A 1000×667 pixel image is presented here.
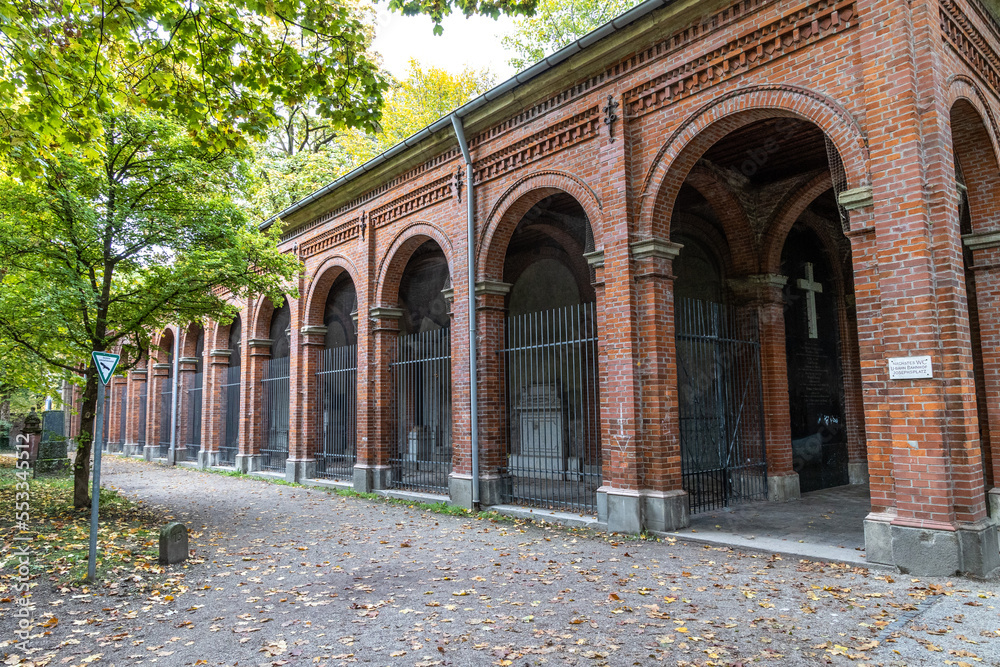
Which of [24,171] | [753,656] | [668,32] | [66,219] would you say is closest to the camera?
[753,656]

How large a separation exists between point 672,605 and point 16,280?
8.97m

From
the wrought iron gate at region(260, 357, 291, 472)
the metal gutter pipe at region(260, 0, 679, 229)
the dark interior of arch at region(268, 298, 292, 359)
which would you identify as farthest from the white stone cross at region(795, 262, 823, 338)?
the dark interior of arch at region(268, 298, 292, 359)

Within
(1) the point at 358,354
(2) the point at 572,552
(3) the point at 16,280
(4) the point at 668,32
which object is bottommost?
(2) the point at 572,552

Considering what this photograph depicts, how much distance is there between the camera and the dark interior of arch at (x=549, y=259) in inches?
506

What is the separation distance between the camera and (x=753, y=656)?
158 inches

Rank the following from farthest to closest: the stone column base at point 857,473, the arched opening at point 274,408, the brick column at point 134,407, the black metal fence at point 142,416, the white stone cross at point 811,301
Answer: the brick column at point 134,407 < the black metal fence at point 142,416 < the arched opening at point 274,408 < the stone column base at point 857,473 < the white stone cross at point 811,301

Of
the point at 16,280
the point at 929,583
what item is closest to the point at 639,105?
the point at 929,583

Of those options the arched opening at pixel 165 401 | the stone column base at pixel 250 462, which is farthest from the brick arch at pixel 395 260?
the arched opening at pixel 165 401

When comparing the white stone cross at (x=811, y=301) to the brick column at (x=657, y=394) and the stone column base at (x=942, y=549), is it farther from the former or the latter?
the stone column base at (x=942, y=549)

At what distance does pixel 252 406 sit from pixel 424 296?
514 centimetres

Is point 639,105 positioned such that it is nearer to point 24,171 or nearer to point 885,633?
point 885,633

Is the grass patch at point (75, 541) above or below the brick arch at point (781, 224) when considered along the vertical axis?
below

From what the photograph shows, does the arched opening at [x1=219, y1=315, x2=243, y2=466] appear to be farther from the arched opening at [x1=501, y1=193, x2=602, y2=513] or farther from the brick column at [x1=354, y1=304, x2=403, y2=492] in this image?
the arched opening at [x1=501, y1=193, x2=602, y2=513]

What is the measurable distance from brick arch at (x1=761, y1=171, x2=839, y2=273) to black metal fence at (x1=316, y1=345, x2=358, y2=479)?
8.02 metres
